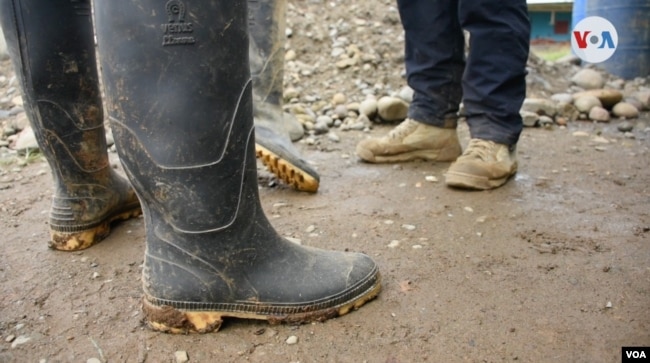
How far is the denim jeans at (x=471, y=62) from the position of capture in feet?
5.64

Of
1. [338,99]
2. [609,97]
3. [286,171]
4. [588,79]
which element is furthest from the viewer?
[588,79]

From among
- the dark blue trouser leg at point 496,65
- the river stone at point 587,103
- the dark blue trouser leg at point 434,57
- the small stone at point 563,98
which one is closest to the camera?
the dark blue trouser leg at point 496,65

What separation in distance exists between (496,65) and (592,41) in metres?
0.32

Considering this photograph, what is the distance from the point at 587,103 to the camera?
3047 millimetres

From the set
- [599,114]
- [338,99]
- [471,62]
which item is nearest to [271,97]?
[471,62]

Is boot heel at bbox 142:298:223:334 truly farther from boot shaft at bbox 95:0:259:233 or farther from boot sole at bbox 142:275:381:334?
boot shaft at bbox 95:0:259:233

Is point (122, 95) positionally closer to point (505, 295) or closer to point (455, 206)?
point (505, 295)

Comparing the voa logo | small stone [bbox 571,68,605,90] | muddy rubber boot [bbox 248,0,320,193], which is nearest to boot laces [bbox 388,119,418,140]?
muddy rubber boot [bbox 248,0,320,193]

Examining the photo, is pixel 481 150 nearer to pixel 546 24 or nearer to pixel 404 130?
pixel 404 130

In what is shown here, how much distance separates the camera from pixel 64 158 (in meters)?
1.29

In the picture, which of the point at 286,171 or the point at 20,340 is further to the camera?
the point at 286,171

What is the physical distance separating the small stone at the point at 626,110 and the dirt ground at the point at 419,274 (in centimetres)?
100

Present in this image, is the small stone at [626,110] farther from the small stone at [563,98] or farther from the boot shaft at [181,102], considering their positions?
the boot shaft at [181,102]

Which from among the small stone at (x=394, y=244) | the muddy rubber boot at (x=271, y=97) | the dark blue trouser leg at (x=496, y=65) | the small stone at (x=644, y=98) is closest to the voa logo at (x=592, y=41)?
the dark blue trouser leg at (x=496, y=65)
